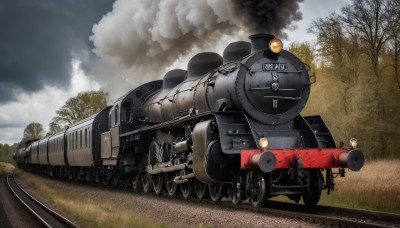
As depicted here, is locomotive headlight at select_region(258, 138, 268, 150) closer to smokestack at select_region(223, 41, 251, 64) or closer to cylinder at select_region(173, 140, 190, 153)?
cylinder at select_region(173, 140, 190, 153)

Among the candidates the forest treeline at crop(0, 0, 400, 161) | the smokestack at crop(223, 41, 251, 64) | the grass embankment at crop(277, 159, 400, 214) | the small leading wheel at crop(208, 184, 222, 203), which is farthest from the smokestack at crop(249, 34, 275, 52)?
the forest treeline at crop(0, 0, 400, 161)

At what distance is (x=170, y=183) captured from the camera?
46.0ft

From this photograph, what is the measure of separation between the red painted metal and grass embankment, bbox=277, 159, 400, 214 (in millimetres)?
1750

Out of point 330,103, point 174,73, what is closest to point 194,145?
point 174,73

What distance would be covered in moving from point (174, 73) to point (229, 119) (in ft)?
19.0

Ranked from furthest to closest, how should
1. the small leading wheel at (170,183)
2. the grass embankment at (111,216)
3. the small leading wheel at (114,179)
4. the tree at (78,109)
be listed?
the tree at (78,109) → the small leading wheel at (114,179) → the small leading wheel at (170,183) → the grass embankment at (111,216)

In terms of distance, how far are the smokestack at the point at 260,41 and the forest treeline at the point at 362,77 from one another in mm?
14213

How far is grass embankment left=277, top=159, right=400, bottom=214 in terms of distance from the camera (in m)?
10.6

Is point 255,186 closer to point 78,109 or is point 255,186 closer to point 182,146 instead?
point 182,146

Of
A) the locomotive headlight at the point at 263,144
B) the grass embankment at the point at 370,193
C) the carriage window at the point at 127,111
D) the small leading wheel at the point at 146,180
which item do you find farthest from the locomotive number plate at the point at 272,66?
the carriage window at the point at 127,111

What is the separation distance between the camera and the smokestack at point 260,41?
10.5 metres

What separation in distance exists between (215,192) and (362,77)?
15.5 meters

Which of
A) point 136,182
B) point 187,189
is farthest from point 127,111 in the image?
point 187,189

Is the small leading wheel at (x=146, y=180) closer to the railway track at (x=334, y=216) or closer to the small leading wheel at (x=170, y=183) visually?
the small leading wheel at (x=170, y=183)
